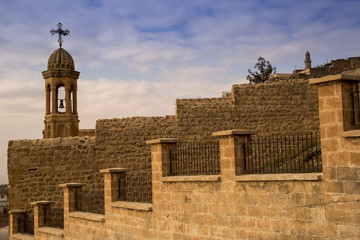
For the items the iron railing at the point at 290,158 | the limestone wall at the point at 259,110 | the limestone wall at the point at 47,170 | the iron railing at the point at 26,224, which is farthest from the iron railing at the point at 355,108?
the iron railing at the point at 26,224

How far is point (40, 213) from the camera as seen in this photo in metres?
15.9

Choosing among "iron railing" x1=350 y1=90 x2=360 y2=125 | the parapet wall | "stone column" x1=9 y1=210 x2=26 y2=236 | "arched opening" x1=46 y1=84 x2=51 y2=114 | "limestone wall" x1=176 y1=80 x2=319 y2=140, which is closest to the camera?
"iron railing" x1=350 y1=90 x2=360 y2=125

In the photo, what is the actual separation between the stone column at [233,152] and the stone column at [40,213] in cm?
847

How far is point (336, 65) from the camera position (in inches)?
1383

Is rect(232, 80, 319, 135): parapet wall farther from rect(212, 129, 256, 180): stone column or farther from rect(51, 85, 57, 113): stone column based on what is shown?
rect(51, 85, 57, 113): stone column

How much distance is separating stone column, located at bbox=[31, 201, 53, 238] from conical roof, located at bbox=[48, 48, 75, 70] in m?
13.4

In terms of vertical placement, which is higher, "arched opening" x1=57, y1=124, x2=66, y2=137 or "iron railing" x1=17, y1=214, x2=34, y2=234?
"arched opening" x1=57, y1=124, x2=66, y2=137

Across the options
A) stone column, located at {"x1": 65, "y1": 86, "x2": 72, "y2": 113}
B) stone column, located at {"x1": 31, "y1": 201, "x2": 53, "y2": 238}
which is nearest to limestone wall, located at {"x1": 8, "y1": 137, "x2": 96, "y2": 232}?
stone column, located at {"x1": 31, "y1": 201, "x2": 53, "y2": 238}

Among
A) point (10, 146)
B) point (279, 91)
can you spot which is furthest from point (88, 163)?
point (279, 91)

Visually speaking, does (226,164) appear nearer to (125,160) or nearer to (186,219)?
(186,219)

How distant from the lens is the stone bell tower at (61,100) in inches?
1081

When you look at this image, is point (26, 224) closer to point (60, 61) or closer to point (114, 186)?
point (114, 186)

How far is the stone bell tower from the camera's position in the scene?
27453mm

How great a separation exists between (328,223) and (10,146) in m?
12.3
